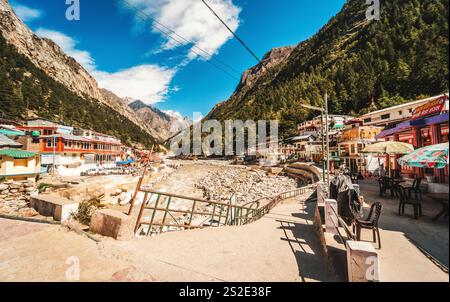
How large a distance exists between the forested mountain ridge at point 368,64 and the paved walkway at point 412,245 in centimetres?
180

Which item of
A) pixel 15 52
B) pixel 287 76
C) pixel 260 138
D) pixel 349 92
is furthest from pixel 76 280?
pixel 287 76

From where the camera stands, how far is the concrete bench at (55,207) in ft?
19.9

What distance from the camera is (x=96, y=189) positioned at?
71.8 feet

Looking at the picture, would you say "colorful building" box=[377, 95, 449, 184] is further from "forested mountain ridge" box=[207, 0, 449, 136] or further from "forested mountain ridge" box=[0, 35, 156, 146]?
"forested mountain ridge" box=[0, 35, 156, 146]

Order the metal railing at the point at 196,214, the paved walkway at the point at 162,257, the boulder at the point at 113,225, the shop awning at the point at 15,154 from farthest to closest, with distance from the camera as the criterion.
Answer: the shop awning at the point at 15,154, the metal railing at the point at 196,214, the boulder at the point at 113,225, the paved walkway at the point at 162,257

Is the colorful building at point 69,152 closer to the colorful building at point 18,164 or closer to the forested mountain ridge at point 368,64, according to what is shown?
the colorful building at point 18,164

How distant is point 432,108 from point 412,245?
254 cm

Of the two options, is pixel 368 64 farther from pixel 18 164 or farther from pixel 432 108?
pixel 18 164

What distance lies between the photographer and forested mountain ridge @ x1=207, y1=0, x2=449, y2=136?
2.63 metres

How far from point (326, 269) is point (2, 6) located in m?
163

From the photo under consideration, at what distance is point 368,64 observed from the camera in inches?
523

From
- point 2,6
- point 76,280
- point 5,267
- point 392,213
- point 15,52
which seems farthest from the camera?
point 2,6

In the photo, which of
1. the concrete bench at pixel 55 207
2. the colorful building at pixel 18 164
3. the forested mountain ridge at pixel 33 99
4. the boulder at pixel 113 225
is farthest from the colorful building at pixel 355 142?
the forested mountain ridge at pixel 33 99

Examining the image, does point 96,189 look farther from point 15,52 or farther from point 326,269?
point 15,52
